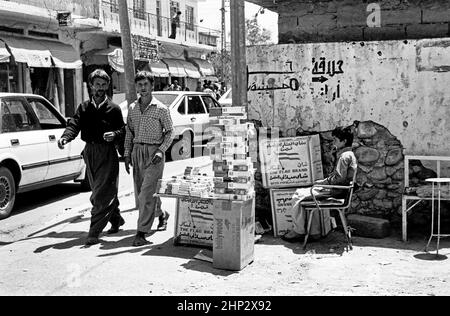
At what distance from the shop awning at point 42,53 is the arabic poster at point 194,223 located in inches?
509

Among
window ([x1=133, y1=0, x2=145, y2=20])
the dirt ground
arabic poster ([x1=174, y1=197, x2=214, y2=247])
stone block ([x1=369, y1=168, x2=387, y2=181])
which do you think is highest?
window ([x1=133, y1=0, x2=145, y2=20])

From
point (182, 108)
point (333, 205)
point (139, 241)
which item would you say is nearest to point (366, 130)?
point (333, 205)

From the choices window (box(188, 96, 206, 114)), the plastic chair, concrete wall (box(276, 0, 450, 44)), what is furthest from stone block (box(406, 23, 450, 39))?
window (box(188, 96, 206, 114))

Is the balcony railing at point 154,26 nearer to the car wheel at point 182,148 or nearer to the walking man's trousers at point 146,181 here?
the car wheel at point 182,148

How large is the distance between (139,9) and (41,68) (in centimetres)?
963

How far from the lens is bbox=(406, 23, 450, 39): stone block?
252 inches

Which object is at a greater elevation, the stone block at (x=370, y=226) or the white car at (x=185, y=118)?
the white car at (x=185, y=118)

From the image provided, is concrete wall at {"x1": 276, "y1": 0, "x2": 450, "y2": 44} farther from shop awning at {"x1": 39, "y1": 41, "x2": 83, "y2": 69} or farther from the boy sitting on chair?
shop awning at {"x1": 39, "y1": 41, "x2": 83, "y2": 69}

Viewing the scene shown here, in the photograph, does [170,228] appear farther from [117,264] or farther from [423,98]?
[423,98]

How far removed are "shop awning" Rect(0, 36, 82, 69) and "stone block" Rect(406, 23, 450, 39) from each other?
13.5 m

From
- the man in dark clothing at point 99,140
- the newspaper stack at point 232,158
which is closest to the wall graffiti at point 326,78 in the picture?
the newspaper stack at point 232,158

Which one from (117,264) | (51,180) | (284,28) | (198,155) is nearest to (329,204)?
(117,264)

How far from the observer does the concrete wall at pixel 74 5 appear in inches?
731
